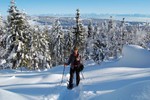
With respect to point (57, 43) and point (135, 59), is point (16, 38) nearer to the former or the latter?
point (135, 59)

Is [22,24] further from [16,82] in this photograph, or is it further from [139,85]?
[139,85]

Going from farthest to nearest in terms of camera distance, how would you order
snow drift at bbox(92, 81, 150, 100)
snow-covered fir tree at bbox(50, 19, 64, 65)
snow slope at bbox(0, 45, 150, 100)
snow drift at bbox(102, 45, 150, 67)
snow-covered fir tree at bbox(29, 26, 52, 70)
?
snow-covered fir tree at bbox(50, 19, 64, 65)
snow-covered fir tree at bbox(29, 26, 52, 70)
snow drift at bbox(102, 45, 150, 67)
snow slope at bbox(0, 45, 150, 100)
snow drift at bbox(92, 81, 150, 100)

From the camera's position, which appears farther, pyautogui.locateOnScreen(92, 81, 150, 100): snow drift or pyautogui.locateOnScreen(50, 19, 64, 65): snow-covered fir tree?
pyautogui.locateOnScreen(50, 19, 64, 65): snow-covered fir tree

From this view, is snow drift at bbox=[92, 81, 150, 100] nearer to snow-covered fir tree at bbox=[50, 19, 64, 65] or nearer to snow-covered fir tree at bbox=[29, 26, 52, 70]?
snow-covered fir tree at bbox=[29, 26, 52, 70]

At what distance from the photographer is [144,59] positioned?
874 inches

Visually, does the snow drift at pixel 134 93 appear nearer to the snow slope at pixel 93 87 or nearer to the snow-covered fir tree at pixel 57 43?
the snow slope at pixel 93 87

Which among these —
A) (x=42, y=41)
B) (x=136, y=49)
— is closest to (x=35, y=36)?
(x=42, y=41)

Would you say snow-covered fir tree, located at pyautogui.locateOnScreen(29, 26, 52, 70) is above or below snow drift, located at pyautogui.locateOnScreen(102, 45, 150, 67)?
below

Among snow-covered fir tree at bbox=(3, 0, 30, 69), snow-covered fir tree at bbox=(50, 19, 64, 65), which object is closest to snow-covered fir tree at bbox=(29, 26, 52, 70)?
snow-covered fir tree at bbox=(50, 19, 64, 65)

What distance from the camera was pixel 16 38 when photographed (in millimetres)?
39719

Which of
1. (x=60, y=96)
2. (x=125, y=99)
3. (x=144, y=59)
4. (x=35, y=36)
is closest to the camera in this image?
(x=125, y=99)

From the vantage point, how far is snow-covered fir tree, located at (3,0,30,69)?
39.4 meters

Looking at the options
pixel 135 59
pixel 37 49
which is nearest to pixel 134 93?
pixel 135 59

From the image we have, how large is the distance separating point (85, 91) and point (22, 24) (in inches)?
1126
